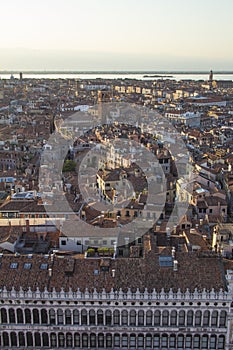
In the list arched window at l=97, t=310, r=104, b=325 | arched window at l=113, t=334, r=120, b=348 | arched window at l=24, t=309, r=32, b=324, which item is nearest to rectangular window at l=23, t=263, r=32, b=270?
arched window at l=24, t=309, r=32, b=324

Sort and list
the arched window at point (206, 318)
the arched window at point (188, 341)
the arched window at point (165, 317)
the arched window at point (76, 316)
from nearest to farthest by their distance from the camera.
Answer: the arched window at point (206, 318) → the arched window at point (165, 317) → the arched window at point (76, 316) → the arched window at point (188, 341)

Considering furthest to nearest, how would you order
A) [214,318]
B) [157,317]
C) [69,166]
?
[69,166]
[157,317]
[214,318]

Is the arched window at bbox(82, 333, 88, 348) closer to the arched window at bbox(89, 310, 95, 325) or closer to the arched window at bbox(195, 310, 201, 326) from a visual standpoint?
the arched window at bbox(89, 310, 95, 325)

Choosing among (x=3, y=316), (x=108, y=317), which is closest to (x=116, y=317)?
(x=108, y=317)

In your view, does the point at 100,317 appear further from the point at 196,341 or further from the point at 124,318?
the point at 196,341

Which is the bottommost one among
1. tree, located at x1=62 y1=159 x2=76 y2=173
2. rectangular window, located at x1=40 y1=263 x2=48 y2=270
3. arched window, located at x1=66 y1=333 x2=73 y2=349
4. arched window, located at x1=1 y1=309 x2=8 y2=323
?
arched window, located at x1=66 y1=333 x2=73 y2=349

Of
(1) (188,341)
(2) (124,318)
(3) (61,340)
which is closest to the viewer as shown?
(2) (124,318)

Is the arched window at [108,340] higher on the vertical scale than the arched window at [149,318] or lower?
lower

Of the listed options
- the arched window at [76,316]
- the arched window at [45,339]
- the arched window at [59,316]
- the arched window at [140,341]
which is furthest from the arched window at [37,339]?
the arched window at [140,341]

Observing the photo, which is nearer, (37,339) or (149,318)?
(149,318)

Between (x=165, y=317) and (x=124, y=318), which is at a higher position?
(x=165, y=317)

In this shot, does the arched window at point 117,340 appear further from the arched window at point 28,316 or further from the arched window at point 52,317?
the arched window at point 28,316
